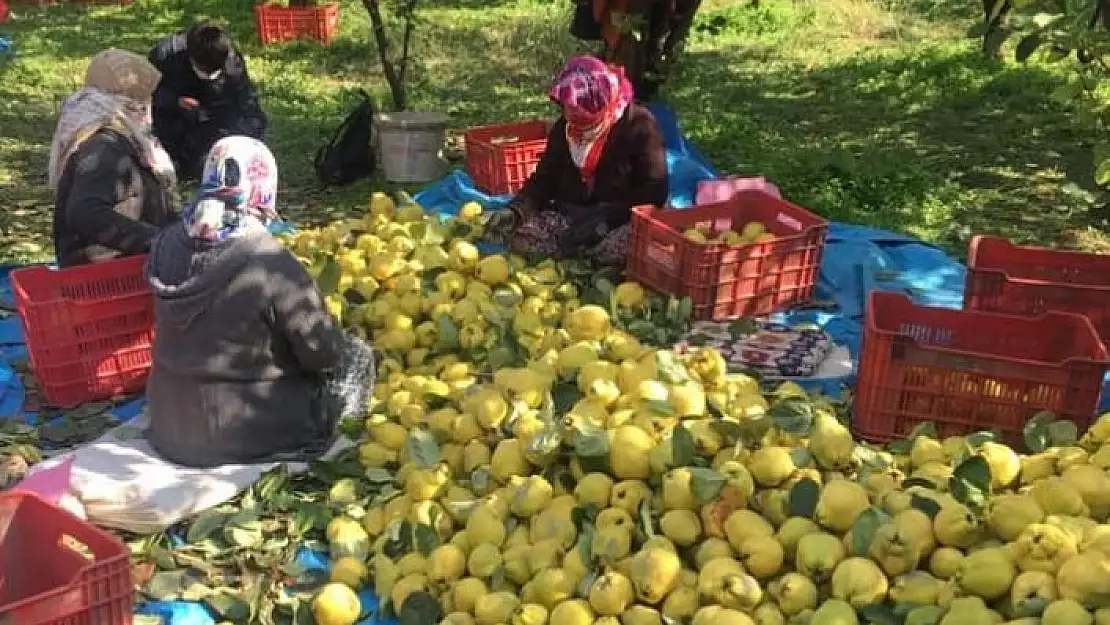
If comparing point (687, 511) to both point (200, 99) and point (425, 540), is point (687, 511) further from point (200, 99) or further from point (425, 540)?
point (200, 99)

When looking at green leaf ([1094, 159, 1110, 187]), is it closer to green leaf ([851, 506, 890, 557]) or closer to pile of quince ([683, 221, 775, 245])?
pile of quince ([683, 221, 775, 245])

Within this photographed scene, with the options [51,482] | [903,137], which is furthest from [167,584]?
[903,137]

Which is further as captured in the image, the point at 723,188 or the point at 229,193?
the point at 723,188

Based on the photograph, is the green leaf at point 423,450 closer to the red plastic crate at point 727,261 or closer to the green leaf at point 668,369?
the green leaf at point 668,369

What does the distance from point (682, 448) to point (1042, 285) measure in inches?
85.1

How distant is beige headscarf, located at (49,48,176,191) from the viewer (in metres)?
4.64

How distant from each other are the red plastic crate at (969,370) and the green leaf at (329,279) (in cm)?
236

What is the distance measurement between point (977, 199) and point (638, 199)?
270 cm

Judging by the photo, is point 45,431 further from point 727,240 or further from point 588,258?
point 727,240

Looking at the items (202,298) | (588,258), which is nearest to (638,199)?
(588,258)

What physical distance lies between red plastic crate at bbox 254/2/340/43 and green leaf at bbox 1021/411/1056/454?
10.1 meters

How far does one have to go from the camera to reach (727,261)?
16.1 ft

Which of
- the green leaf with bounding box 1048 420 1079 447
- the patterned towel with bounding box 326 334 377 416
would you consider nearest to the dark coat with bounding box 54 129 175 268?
the patterned towel with bounding box 326 334 377 416

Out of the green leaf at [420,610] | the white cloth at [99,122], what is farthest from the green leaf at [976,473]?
the white cloth at [99,122]
